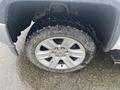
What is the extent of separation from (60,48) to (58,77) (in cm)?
39

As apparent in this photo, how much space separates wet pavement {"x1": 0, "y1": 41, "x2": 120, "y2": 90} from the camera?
2561mm

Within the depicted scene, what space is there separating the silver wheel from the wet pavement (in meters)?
0.16

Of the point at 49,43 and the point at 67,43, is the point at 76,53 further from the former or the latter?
the point at 49,43

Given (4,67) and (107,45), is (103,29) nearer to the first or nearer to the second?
(107,45)

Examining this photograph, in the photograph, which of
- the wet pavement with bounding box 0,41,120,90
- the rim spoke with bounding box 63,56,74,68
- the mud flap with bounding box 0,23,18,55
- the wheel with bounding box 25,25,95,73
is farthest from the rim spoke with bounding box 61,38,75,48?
the mud flap with bounding box 0,23,18,55

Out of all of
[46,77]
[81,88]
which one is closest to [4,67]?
[46,77]

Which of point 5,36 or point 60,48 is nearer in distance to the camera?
point 5,36

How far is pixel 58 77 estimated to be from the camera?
266cm

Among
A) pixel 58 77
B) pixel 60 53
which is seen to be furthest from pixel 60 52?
pixel 58 77

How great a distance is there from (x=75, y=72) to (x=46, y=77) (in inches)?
13.5

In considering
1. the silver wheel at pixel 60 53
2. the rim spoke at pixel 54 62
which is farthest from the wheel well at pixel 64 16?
the rim spoke at pixel 54 62

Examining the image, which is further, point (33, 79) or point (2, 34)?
point (33, 79)

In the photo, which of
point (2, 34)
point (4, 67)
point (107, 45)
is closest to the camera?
point (2, 34)

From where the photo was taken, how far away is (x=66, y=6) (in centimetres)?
236
